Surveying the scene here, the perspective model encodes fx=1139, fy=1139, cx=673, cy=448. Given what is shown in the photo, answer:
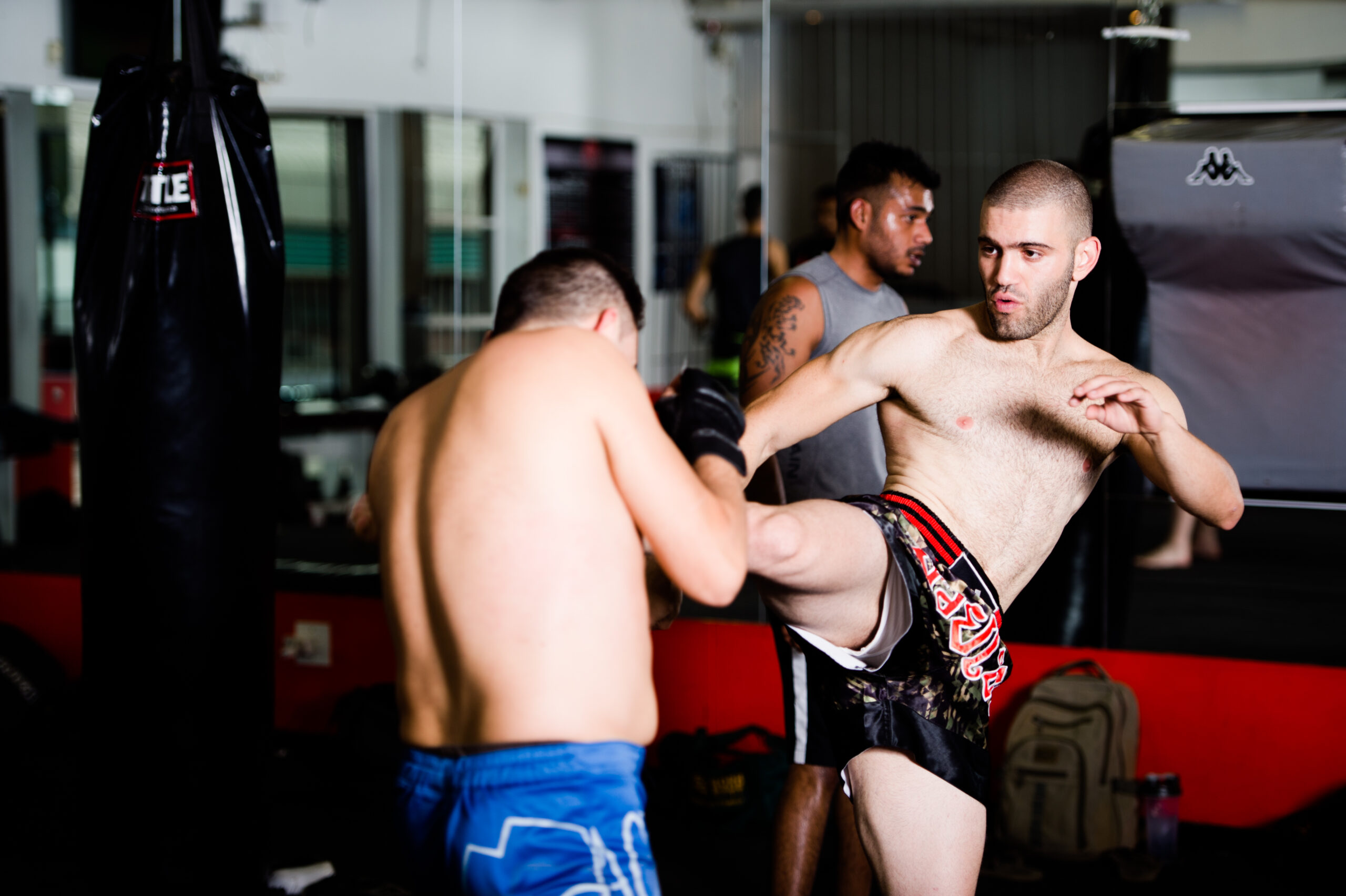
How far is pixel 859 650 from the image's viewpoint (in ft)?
6.37

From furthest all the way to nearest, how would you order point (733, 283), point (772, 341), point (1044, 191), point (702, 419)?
point (733, 283)
point (772, 341)
point (1044, 191)
point (702, 419)

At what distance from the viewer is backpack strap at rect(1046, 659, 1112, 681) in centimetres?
321

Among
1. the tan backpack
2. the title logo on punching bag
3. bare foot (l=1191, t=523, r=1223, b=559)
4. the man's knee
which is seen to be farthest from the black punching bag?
bare foot (l=1191, t=523, r=1223, b=559)

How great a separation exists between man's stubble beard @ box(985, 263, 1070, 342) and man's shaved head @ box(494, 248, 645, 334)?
773 millimetres

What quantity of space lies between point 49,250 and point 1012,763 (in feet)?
16.4

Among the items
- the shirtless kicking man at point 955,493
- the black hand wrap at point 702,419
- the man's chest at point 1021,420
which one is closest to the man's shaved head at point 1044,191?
the shirtless kicking man at point 955,493

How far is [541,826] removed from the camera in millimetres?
1375

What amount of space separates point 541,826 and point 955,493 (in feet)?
3.38

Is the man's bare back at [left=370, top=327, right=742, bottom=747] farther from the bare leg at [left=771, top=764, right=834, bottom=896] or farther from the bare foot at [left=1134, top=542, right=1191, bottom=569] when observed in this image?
the bare foot at [left=1134, top=542, right=1191, bottom=569]

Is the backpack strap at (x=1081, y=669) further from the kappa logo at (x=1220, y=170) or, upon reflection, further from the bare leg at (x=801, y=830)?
the kappa logo at (x=1220, y=170)

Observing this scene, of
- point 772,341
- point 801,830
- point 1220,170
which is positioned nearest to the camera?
point 801,830

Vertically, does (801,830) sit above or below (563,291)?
below

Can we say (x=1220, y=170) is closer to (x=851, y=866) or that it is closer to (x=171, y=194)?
(x=851, y=866)

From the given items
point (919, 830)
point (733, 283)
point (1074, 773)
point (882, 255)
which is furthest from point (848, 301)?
point (733, 283)
